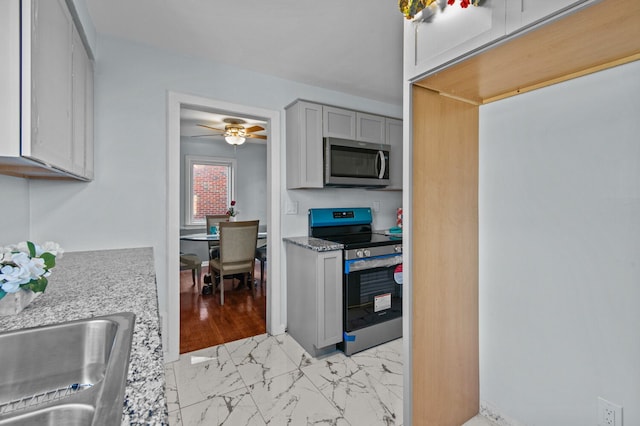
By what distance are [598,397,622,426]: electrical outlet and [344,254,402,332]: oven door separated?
4.77ft

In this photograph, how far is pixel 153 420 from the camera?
474 mm

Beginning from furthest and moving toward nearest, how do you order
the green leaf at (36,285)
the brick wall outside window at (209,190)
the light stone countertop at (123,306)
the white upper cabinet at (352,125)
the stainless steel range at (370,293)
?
the brick wall outside window at (209,190), the white upper cabinet at (352,125), the stainless steel range at (370,293), the green leaf at (36,285), the light stone countertop at (123,306)

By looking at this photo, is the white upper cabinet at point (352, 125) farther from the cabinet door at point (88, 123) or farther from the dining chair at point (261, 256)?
the dining chair at point (261, 256)

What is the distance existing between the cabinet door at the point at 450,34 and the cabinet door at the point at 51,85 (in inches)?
53.1

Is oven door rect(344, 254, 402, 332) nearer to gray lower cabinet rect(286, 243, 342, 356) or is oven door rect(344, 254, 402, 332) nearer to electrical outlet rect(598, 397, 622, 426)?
gray lower cabinet rect(286, 243, 342, 356)

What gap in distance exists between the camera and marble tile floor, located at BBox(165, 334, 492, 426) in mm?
1718

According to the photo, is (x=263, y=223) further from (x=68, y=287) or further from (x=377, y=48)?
(x=68, y=287)

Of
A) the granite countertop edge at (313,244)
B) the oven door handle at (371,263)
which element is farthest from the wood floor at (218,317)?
the oven door handle at (371,263)

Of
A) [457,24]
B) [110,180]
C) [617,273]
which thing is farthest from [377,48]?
[110,180]

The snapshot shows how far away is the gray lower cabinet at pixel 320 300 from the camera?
231 cm

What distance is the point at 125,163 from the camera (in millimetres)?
2150

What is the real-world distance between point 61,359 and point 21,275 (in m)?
0.30

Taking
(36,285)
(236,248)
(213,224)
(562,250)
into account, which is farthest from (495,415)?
(213,224)

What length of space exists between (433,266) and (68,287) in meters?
1.58
